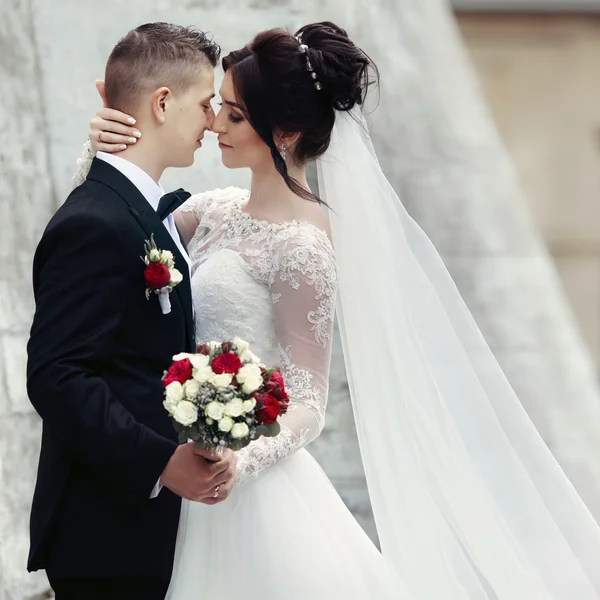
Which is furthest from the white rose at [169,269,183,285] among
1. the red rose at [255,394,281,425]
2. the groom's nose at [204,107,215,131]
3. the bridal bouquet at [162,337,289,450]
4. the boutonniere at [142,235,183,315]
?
the groom's nose at [204,107,215,131]

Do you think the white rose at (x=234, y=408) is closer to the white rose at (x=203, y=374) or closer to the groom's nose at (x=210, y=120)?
the white rose at (x=203, y=374)

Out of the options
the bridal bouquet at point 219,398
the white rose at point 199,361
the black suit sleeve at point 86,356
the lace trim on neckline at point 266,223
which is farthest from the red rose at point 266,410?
the lace trim on neckline at point 266,223

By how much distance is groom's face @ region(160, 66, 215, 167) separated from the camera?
7.06 feet

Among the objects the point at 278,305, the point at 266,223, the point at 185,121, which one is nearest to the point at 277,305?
the point at 278,305

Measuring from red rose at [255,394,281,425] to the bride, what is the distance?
36cm

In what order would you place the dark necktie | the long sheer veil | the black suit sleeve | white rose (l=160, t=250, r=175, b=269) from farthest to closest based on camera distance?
1. the long sheer veil
2. the dark necktie
3. white rose (l=160, t=250, r=175, b=269)
4. the black suit sleeve

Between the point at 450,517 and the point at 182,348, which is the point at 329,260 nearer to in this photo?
the point at 182,348

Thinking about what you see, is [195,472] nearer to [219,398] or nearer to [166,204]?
[219,398]

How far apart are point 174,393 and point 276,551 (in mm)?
614

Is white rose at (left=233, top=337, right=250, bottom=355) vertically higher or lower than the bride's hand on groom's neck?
lower

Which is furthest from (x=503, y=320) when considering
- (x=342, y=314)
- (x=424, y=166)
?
(x=342, y=314)

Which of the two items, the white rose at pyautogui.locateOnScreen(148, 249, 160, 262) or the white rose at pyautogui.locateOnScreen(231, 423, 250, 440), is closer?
the white rose at pyautogui.locateOnScreen(231, 423, 250, 440)

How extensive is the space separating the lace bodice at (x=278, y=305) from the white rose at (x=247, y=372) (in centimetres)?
40

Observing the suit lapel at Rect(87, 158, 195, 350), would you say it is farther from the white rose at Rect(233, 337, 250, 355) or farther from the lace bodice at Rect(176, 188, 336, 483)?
the white rose at Rect(233, 337, 250, 355)
